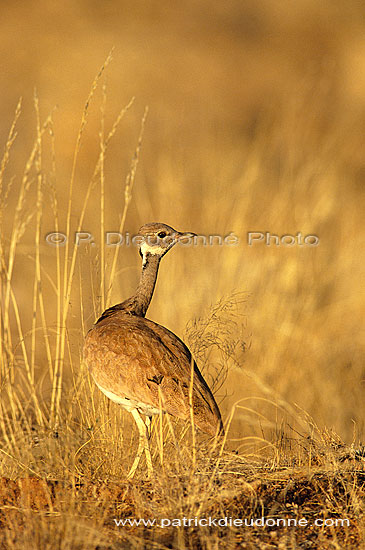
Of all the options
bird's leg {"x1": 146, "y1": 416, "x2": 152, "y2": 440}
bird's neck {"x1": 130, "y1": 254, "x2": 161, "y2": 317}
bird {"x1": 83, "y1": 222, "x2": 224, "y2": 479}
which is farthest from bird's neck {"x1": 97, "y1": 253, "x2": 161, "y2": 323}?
bird's leg {"x1": 146, "y1": 416, "x2": 152, "y2": 440}

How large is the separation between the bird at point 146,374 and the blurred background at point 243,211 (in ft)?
0.89

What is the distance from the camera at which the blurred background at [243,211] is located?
15.7 feet

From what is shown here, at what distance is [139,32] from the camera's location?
1362cm

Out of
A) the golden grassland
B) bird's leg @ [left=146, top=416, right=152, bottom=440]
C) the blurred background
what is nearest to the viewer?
the golden grassland

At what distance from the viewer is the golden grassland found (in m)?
2.47

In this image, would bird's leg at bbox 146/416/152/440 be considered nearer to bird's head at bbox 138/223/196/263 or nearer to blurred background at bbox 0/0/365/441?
blurred background at bbox 0/0/365/441

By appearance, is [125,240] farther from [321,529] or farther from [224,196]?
[321,529]

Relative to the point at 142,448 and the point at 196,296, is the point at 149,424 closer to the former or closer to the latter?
the point at 142,448

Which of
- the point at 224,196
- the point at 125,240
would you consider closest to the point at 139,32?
the point at 125,240

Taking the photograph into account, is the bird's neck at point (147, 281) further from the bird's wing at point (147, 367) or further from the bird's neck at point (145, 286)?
the bird's wing at point (147, 367)

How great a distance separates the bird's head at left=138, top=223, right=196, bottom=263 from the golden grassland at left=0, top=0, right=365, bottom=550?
24cm

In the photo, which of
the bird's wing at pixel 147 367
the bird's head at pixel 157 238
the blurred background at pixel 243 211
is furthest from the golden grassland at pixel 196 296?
the bird's head at pixel 157 238

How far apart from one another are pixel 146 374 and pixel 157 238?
0.71m

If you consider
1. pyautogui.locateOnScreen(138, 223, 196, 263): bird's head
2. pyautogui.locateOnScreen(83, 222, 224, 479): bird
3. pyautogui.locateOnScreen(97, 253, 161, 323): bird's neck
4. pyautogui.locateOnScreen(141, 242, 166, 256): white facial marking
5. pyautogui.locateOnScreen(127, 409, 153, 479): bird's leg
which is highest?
pyautogui.locateOnScreen(138, 223, 196, 263): bird's head
